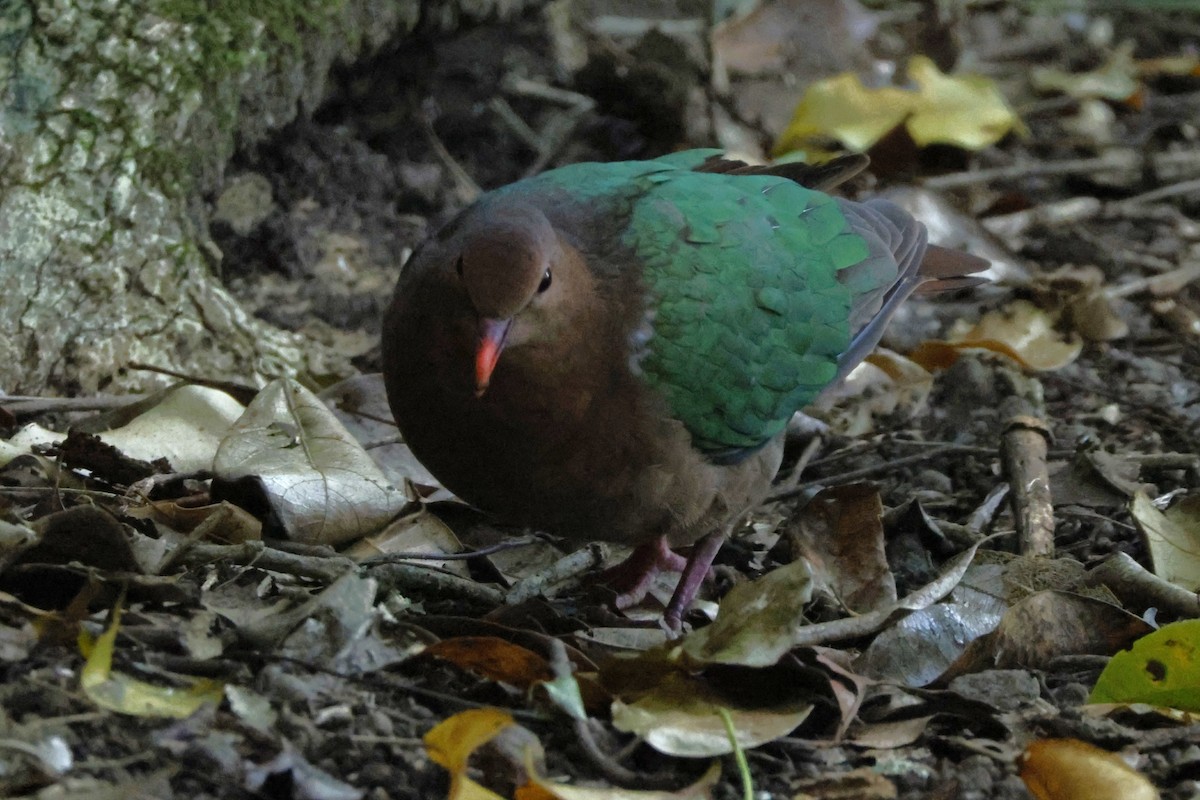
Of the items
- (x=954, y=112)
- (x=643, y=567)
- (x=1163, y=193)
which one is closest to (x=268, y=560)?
(x=643, y=567)

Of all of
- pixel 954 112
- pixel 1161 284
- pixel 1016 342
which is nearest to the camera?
pixel 1016 342

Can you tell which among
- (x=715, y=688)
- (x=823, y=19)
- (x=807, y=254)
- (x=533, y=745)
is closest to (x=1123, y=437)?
(x=807, y=254)

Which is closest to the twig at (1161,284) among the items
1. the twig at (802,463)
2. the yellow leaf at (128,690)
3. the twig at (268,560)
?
the twig at (802,463)

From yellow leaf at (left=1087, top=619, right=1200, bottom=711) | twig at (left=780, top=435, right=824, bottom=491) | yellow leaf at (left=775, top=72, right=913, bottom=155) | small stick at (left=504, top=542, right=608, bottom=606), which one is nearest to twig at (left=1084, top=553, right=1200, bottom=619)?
yellow leaf at (left=1087, top=619, right=1200, bottom=711)

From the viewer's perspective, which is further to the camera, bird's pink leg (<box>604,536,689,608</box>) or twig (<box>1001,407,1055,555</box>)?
bird's pink leg (<box>604,536,689,608</box>)

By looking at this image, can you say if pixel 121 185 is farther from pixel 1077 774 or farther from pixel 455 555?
pixel 1077 774

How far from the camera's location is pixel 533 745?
8.76ft

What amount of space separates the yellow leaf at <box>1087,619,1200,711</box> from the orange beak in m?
1.47

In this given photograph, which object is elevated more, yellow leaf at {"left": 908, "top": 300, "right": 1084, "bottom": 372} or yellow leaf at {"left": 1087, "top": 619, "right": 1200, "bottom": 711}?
yellow leaf at {"left": 1087, "top": 619, "right": 1200, "bottom": 711}

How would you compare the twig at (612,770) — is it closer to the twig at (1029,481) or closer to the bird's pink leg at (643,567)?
the bird's pink leg at (643,567)

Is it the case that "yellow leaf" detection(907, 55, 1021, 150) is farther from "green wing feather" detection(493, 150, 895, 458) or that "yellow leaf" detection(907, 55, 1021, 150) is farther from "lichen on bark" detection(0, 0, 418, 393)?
"lichen on bark" detection(0, 0, 418, 393)

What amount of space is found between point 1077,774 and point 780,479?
2.04 m

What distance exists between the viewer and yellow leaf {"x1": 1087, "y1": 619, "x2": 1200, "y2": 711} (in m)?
3.06

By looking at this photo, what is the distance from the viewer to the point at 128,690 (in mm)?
2547
